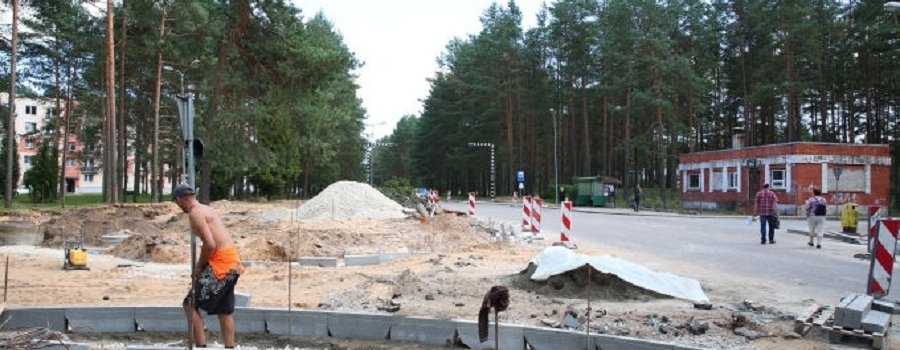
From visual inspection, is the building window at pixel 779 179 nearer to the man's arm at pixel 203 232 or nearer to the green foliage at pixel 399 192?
the green foliage at pixel 399 192

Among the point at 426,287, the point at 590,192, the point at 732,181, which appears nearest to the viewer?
A: the point at 426,287

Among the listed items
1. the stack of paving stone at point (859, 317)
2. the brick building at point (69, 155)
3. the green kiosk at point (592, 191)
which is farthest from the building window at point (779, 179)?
the brick building at point (69, 155)

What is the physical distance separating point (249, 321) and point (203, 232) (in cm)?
226

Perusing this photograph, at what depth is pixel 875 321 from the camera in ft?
24.2

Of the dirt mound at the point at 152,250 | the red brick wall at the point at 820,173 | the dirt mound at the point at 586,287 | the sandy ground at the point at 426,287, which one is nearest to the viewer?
the sandy ground at the point at 426,287

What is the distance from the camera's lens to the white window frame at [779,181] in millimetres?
39344

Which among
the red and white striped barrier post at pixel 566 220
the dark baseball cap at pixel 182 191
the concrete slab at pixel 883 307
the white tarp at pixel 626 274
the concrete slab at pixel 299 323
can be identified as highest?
the dark baseball cap at pixel 182 191

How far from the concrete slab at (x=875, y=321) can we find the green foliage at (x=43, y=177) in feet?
188

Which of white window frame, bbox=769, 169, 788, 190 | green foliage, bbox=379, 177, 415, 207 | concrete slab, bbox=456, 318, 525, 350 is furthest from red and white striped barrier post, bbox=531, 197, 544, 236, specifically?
white window frame, bbox=769, 169, 788, 190

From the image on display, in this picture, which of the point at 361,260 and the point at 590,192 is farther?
the point at 590,192

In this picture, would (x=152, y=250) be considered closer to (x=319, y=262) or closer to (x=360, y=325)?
(x=319, y=262)

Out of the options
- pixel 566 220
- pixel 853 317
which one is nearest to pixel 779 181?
pixel 566 220

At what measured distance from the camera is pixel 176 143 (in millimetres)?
49938

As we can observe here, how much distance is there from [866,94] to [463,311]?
51626mm
